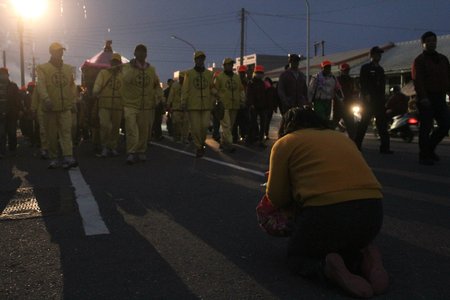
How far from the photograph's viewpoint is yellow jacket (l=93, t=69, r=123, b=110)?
10.1 metres

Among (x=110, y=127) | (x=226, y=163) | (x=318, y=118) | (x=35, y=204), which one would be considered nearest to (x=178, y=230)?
(x=318, y=118)

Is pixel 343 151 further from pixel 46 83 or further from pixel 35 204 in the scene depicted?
pixel 46 83

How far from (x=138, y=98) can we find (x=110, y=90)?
4.42ft

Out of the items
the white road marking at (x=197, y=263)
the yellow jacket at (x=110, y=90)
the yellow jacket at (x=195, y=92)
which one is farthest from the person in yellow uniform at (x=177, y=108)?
the white road marking at (x=197, y=263)

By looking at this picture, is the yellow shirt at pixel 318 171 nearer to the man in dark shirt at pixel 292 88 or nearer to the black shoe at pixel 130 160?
the black shoe at pixel 130 160

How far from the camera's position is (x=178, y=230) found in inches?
171

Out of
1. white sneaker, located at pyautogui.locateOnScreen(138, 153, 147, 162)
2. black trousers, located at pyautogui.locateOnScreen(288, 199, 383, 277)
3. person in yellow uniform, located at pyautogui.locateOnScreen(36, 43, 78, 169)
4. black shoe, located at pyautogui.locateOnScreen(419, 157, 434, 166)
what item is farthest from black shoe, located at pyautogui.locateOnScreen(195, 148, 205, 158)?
black trousers, located at pyautogui.locateOnScreen(288, 199, 383, 277)

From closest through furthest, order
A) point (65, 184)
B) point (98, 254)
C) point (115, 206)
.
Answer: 1. point (98, 254)
2. point (115, 206)
3. point (65, 184)

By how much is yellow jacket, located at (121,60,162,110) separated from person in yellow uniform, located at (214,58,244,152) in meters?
1.98

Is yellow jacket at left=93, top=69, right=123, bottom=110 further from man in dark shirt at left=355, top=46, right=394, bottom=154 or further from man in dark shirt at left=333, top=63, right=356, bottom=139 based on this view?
man in dark shirt at left=355, top=46, right=394, bottom=154

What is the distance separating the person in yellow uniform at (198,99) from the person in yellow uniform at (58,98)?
2.22 metres

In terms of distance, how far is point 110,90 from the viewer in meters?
10.2

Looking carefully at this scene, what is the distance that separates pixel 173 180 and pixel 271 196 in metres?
3.72

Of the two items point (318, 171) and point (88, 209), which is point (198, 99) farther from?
point (318, 171)
